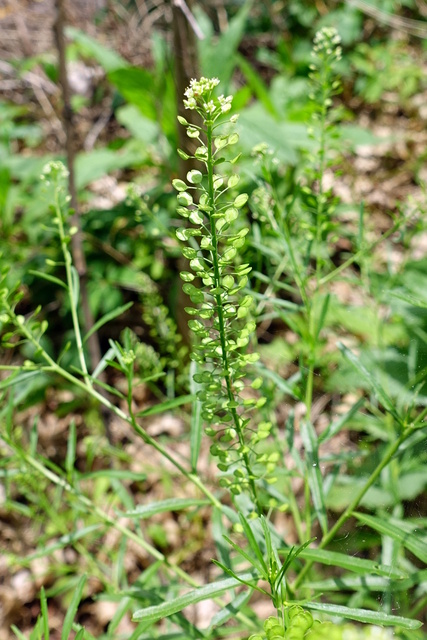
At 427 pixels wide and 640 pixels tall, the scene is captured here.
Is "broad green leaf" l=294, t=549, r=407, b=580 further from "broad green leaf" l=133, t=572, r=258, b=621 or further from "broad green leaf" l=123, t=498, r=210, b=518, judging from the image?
"broad green leaf" l=123, t=498, r=210, b=518

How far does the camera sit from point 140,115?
288cm

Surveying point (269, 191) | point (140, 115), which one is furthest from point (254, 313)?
point (140, 115)

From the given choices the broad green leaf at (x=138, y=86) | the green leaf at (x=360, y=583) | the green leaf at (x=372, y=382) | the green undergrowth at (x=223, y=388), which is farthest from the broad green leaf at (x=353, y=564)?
the broad green leaf at (x=138, y=86)

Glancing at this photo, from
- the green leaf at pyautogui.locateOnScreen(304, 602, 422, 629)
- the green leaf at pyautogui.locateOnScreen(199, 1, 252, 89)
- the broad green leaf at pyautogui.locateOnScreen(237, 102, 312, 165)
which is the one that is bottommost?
the green leaf at pyautogui.locateOnScreen(304, 602, 422, 629)

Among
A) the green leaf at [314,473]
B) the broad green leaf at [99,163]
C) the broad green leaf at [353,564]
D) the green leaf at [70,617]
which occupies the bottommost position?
the broad green leaf at [99,163]

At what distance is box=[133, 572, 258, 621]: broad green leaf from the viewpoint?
685 millimetres

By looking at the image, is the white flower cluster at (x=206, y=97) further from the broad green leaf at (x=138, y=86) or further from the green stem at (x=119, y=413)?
the broad green leaf at (x=138, y=86)

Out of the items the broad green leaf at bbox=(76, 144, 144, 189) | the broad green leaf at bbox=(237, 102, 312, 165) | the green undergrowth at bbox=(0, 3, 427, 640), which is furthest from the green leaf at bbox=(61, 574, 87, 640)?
the broad green leaf at bbox=(76, 144, 144, 189)

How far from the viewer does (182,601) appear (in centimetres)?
71

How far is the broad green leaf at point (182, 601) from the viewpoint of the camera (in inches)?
27.0

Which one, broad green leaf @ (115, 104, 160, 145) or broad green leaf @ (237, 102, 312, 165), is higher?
broad green leaf @ (237, 102, 312, 165)

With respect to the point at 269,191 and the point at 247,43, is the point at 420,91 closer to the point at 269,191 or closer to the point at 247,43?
the point at 247,43

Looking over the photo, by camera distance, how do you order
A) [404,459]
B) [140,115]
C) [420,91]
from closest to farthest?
1. [404,459]
2. [140,115]
3. [420,91]

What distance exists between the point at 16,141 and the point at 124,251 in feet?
5.30
